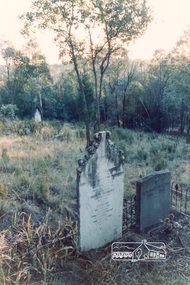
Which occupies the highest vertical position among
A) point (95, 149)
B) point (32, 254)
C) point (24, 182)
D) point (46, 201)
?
point (95, 149)

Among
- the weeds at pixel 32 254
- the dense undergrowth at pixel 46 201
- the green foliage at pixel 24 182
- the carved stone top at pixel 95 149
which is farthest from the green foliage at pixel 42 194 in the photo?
the carved stone top at pixel 95 149

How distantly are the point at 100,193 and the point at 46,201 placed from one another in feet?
6.76

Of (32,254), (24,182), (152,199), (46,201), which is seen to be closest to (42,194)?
(46,201)

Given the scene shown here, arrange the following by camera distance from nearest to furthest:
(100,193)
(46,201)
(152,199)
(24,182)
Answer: (100,193) → (152,199) → (46,201) → (24,182)

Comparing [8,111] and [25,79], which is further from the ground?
[25,79]

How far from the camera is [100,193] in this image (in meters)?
4.25

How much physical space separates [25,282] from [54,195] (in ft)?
10.3

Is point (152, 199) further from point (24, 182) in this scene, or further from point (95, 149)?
point (24, 182)

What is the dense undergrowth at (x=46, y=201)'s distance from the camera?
347cm

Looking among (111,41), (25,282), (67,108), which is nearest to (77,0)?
(111,41)

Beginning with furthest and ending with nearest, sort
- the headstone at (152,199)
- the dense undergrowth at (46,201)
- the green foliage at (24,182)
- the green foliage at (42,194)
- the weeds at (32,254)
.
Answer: the green foliage at (24,182), the green foliage at (42,194), the headstone at (152,199), the dense undergrowth at (46,201), the weeds at (32,254)

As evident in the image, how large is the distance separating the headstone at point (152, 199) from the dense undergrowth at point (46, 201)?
138 centimetres

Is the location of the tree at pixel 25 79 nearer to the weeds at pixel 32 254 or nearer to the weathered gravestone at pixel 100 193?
the weathered gravestone at pixel 100 193

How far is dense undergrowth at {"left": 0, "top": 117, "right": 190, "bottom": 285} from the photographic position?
11.4 ft
